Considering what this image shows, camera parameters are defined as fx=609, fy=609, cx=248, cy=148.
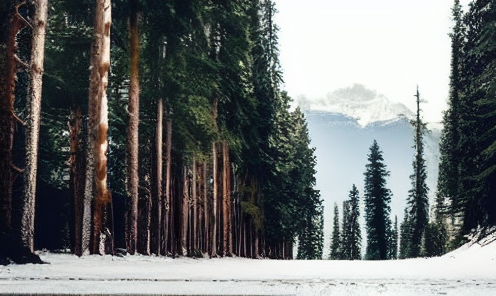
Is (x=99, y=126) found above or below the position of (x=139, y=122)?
below

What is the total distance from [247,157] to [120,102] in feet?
50.2

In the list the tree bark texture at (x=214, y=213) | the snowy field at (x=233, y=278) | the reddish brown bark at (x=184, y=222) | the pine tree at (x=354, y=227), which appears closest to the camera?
the snowy field at (x=233, y=278)

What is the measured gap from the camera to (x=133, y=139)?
20531mm

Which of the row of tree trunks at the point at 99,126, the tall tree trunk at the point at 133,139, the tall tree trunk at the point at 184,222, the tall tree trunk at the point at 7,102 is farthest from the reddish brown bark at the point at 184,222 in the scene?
the tall tree trunk at the point at 7,102

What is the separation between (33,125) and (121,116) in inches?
384

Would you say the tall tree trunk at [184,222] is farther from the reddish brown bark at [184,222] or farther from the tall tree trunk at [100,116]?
the tall tree trunk at [100,116]

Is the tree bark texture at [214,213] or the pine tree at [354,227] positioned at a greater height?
the tree bark texture at [214,213]

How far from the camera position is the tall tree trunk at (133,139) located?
19.8 m

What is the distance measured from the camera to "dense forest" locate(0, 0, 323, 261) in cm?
1695

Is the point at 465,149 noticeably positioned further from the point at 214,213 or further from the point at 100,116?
the point at 100,116

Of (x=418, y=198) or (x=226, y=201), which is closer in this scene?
(x=226, y=201)

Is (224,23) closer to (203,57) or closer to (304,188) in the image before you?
(203,57)

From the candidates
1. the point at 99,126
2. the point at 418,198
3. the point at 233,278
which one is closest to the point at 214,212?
the point at 99,126

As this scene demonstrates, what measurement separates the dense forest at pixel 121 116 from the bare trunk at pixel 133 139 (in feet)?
0.12
